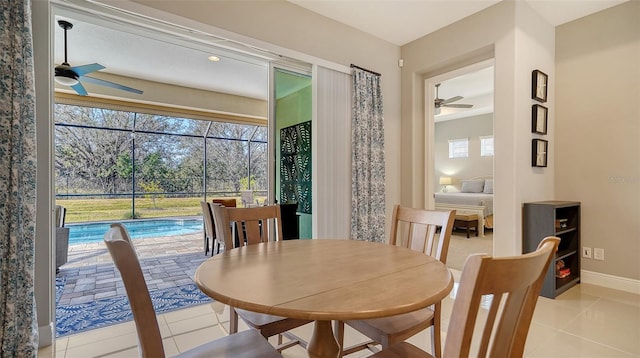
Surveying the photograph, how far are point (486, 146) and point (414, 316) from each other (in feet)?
26.2

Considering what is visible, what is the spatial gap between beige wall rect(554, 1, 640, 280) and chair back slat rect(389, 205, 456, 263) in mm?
2579

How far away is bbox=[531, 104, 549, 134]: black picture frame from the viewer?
3.10 m

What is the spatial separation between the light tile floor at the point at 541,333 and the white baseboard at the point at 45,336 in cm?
4

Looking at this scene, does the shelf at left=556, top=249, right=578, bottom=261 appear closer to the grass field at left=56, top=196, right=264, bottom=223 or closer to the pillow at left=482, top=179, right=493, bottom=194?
the pillow at left=482, top=179, right=493, bottom=194

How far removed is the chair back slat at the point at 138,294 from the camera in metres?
0.83

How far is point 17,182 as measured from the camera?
1.67 meters

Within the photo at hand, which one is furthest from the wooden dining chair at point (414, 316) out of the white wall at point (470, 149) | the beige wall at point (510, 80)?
the white wall at point (470, 149)

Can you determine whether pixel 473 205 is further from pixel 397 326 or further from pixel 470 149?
pixel 397 326

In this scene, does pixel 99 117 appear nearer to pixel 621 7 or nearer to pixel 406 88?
pixel 406 88

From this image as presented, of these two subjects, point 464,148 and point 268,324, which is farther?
point 464,148

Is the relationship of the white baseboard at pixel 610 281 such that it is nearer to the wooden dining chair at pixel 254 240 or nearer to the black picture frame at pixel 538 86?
the black picture frame at pixel 538 86

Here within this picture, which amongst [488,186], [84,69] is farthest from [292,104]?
[488,186]

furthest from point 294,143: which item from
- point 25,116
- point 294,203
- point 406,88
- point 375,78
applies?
point 25,116

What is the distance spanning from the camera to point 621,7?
3025 millimetres
